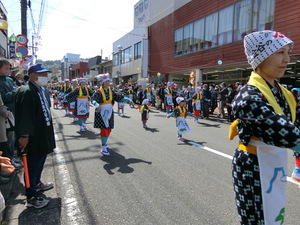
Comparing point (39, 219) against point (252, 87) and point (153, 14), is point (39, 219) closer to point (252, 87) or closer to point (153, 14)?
point (252, 87)

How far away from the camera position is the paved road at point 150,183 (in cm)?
292

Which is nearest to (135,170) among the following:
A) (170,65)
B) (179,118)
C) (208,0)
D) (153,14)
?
(179,118)

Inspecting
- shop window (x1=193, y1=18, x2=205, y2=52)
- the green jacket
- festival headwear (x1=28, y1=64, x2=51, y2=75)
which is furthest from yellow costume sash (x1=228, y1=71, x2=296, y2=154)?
shop window (x1=193, y1=18, x2=205, y2=52)

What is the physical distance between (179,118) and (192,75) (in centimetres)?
1229

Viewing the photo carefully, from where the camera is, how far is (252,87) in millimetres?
1537

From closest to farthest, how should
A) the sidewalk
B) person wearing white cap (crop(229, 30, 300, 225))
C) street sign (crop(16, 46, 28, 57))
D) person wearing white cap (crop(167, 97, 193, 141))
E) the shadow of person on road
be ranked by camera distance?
person wearing white cap (crop(229, 30, 300, 225)) < the sidewalk < the shadow of person on road < person wearing white cap (crop(167, 97, 193, 141)) < street sign (crop(16, 46, 28, 57))

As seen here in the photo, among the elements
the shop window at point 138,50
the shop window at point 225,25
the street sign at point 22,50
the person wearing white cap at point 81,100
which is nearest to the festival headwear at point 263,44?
the person wearing white cap at point 81,100

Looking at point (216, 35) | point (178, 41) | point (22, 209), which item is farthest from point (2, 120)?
point (178, 41)

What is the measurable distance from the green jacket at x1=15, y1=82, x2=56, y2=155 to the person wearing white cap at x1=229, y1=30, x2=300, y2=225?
101 inches

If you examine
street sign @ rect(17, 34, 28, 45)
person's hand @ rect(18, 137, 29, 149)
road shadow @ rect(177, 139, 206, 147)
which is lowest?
road shadow @ rect(177, 139, 206, 147)

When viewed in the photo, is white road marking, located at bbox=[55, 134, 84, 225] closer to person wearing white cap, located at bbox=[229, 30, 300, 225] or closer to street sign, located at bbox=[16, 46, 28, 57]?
person wearing white cap, located at bbox=[229, 30, 300, 225]

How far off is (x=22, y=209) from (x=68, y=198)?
1.99 ft

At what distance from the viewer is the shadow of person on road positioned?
457 cm

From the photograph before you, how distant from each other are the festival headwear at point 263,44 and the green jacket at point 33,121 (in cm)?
273
